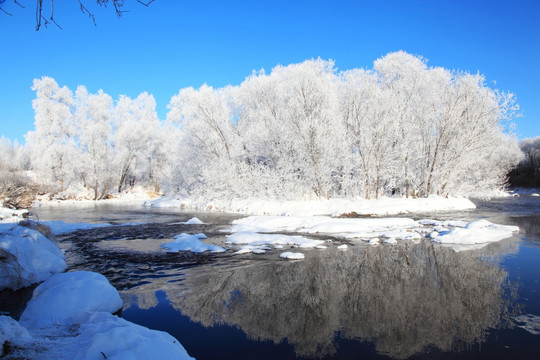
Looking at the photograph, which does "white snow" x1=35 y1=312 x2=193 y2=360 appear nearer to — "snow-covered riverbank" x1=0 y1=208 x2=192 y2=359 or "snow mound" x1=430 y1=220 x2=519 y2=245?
"snow-covered riverbank" x1=0 y1=208 x2=192 y2=359

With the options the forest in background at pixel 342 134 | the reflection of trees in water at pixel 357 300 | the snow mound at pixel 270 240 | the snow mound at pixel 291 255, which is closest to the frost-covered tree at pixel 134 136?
the forest in background at pixel 342 134

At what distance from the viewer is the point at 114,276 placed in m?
7.84

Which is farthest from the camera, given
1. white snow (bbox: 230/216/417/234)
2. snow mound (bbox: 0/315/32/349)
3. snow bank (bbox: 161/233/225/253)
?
white snow (bbox: 230/216/417/234)

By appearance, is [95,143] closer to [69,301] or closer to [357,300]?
[69,301]

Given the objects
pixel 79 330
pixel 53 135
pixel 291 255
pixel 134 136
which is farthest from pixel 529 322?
pixel 53 135

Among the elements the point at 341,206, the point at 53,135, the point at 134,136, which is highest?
the point at 134,136

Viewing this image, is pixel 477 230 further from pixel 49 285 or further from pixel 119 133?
pixel 119 133

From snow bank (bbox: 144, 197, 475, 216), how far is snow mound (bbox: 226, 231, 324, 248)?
316 inches

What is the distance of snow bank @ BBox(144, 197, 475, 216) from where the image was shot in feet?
67.2

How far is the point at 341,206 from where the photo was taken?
20906 millimetres

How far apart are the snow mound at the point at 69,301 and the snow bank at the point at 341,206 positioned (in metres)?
15.0

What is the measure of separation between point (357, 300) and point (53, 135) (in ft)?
144

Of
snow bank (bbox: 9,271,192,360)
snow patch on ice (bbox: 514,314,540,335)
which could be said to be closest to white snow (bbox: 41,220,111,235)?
snow bank (bbox: 9,271,192,360)

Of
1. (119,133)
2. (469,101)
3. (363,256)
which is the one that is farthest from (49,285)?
(119,133)
